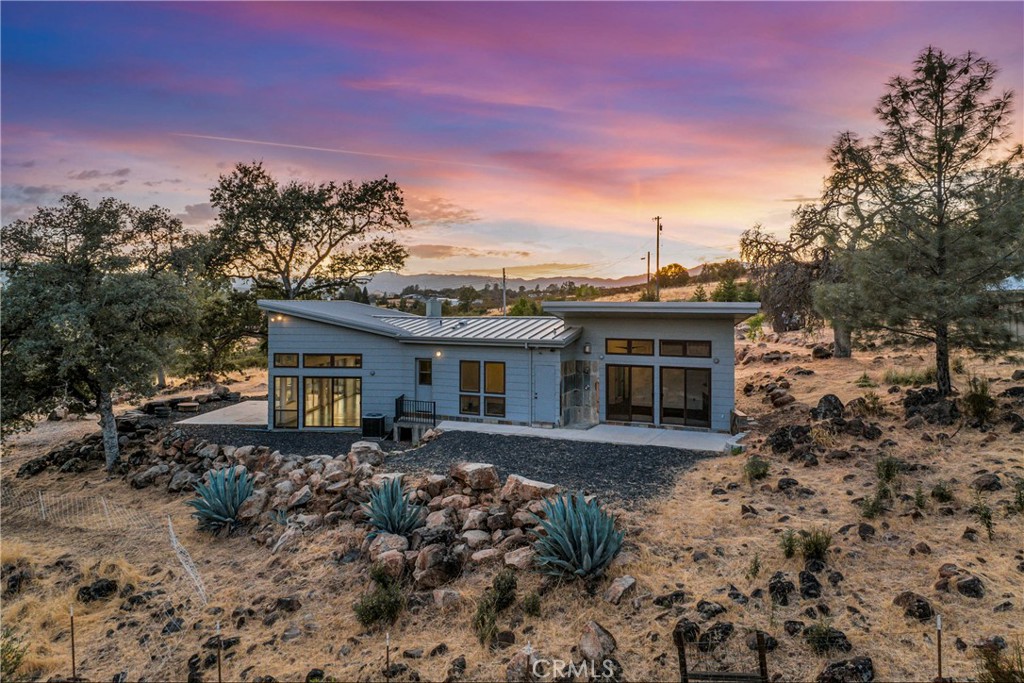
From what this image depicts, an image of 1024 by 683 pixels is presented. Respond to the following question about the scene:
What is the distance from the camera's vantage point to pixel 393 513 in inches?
328

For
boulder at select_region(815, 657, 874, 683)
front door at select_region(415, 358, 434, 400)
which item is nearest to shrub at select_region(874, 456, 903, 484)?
boulder at select_region(815, 657, 874, 683)

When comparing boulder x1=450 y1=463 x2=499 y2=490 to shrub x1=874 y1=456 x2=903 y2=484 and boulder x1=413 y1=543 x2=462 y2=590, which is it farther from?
shrub x1=874 y1=456 x2=903 y2=484

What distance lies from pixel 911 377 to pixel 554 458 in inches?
431

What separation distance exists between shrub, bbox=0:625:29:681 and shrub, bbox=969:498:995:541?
11815 mm

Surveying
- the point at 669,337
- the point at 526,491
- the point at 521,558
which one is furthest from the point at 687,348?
the point at 521,558

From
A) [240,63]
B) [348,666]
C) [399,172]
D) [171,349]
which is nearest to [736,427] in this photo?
[348,666]

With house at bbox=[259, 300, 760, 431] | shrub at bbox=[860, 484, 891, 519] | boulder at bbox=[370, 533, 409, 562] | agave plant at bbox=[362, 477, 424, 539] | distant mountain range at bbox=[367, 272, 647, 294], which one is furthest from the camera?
distant mountain range at bbox=[367, 272, 647, 294]

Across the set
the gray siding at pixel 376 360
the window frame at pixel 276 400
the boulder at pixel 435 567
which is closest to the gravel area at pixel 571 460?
the gray siding at pixel 376 360

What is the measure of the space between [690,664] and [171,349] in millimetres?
14970

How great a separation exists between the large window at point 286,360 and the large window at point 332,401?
2.00 ft

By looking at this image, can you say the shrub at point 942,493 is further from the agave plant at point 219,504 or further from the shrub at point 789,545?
the agave plant at point 219,504

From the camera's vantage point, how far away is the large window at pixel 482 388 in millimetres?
15336

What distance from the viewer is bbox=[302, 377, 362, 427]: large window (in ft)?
53.6

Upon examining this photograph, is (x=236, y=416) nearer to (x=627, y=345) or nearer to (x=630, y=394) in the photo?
(x=630, y=394)
